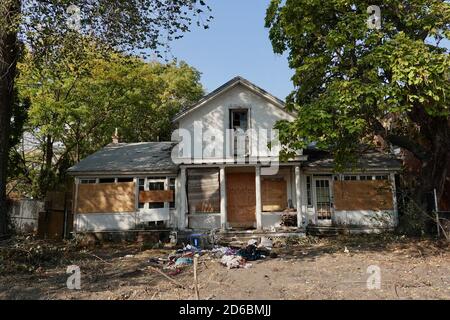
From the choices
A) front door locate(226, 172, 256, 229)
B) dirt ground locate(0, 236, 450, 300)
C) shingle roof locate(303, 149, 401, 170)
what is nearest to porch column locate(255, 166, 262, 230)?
front door locate(226, 172, 256, 229)

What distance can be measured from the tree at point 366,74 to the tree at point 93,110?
10.8m

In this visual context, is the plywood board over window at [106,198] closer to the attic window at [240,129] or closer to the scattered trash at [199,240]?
the scattered trash at [199,240]

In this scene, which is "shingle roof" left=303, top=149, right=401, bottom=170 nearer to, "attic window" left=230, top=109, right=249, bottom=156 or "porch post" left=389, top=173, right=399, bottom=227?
"porch post" left=389, top=173, right=399, bottom=227

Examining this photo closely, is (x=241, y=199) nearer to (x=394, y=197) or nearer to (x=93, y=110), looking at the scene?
(x=394, y=197)

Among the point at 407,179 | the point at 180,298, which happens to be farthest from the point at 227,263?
the point at 407,179

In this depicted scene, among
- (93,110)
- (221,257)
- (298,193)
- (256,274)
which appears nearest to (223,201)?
(298,193)

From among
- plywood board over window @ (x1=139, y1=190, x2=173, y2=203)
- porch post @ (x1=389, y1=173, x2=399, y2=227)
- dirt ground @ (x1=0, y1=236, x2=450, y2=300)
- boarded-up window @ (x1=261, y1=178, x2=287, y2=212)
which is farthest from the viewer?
boarded-up window @ (x1=261, y1=178, x2=287, y2=212)

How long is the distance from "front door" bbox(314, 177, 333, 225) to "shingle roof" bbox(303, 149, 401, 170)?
902mm

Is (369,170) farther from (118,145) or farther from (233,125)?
(118,145)

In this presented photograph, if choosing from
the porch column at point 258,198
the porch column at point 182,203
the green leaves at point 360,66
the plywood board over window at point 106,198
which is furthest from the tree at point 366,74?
the plywood board over window at point 106,198

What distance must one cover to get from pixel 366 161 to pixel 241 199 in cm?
629

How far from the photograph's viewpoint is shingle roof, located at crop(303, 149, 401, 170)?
18500 millimetres

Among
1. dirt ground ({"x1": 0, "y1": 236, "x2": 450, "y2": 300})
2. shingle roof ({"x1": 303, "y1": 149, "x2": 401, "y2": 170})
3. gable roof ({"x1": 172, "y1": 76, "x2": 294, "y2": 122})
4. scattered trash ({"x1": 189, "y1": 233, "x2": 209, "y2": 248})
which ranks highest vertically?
gable roof ({"x1": 172, "y1": 76, "x2": 294, "y2": 122})
